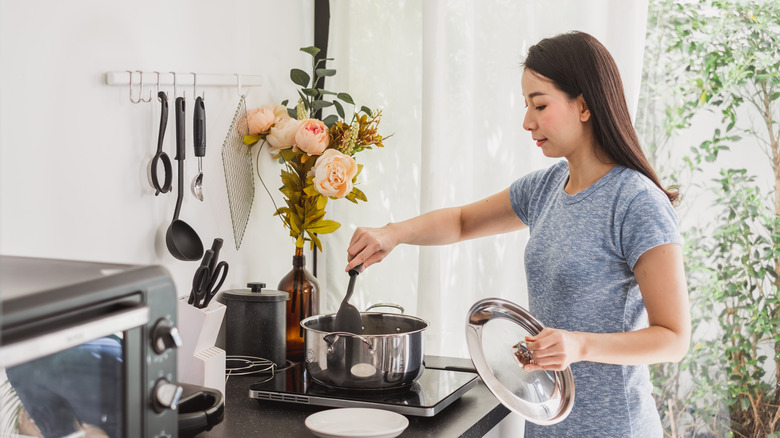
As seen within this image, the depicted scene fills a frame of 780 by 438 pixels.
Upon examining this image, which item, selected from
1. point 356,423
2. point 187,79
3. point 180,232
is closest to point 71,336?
point 356,423

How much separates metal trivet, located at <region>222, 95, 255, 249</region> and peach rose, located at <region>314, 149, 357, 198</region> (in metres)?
0.20

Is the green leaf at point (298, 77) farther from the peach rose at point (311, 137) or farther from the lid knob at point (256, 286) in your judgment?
the lid knob at point (256, 286)

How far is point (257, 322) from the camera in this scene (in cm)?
179

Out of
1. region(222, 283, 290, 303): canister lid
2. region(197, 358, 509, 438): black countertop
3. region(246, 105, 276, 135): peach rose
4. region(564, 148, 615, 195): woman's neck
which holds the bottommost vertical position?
region(197, 358, 509, 438): black countertop

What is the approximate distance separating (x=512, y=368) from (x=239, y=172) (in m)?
0.90

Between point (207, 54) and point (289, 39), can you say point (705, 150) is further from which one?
point (207, 54)

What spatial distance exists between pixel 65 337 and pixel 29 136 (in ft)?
2.21

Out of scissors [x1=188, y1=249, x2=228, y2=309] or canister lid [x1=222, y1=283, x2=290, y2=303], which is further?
canister lid [x1=222, y1=283, x2=290, y2=303]

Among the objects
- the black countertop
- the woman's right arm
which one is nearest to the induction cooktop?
the black countertop

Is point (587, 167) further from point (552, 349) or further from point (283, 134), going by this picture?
point (283, 134)

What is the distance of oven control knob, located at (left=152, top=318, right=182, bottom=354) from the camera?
895 mm

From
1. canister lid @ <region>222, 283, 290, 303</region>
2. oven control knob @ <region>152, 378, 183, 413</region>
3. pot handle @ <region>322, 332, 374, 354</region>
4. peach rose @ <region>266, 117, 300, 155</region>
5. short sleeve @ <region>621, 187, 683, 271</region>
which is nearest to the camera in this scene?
oven control knob @ <region>152, 378, 183, 413</region>

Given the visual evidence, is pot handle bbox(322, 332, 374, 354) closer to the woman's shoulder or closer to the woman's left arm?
the woman's left arm

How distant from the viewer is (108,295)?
32.6 inches
